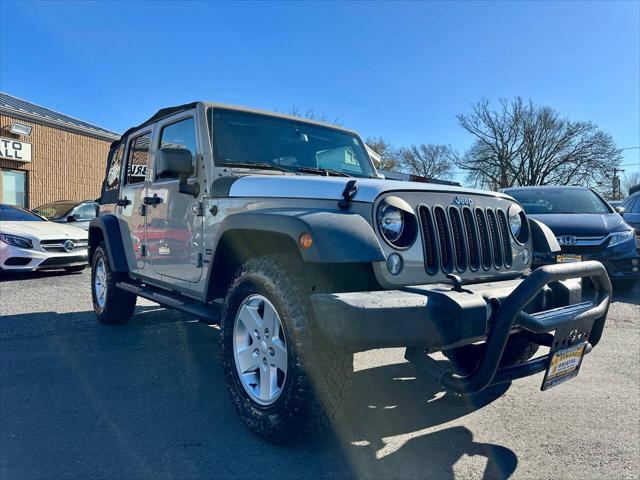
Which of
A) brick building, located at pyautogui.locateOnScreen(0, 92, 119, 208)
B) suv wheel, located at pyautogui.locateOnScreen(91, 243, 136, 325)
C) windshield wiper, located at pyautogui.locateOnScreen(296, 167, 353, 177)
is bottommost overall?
suv wheel, located at pyautogui.locateOnScreen(91, 243, 136, 325)

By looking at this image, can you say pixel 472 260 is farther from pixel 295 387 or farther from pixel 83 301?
pixel 83 301

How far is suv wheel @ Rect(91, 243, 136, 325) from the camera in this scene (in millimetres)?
5152

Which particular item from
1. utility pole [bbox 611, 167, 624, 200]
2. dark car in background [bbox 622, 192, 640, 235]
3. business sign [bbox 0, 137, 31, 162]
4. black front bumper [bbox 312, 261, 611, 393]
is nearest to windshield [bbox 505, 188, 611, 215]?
dark car in background [bbox 622, 192, 640, 235]

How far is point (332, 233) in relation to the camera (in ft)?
7.59

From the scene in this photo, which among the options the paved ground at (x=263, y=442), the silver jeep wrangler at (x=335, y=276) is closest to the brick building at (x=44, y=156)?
the paved ground at (x=263, y=442)

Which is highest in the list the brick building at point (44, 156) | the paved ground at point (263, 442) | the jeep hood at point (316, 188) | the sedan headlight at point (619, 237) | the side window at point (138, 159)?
the brick building at point (44, 156)

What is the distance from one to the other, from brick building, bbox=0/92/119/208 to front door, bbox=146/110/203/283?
51.9 ft

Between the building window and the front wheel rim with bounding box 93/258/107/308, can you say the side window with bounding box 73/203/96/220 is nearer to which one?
the front wheel rim with bounding box 93/258/107/308

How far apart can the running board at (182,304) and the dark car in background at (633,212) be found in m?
7.63

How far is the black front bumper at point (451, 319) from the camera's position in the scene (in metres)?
2.10

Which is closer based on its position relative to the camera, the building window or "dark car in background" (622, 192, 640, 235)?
"dark car in background" (622, 192, 640, 235)

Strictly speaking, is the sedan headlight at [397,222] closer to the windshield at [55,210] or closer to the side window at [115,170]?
the side window at [115,170]

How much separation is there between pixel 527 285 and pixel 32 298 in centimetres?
680

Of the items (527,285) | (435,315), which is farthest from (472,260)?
(435,315)
